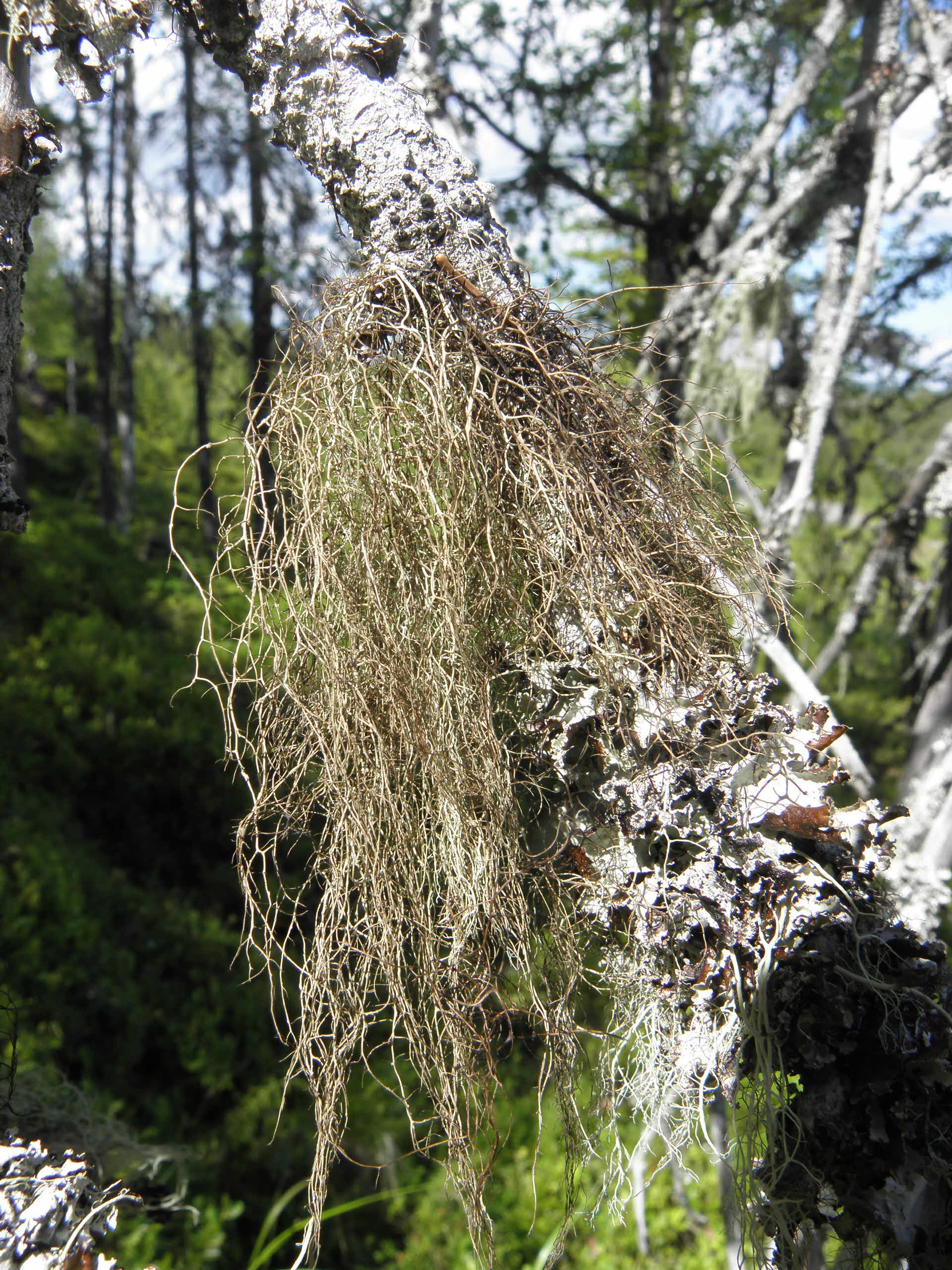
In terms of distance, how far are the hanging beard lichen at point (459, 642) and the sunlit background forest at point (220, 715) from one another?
0.19 m

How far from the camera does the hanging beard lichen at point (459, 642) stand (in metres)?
1.10

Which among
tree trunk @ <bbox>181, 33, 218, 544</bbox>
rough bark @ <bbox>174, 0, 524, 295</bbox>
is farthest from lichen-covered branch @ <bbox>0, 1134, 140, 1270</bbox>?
tree trunk @ <bbox>181, 33, 218, 544</bbox>

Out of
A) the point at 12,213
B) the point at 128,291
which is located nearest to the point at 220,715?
the point at 12,213

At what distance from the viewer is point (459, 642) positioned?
1.10m

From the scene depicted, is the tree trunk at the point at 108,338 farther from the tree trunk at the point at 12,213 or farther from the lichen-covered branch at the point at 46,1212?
the lichen-covered branch at the point at 46,1212

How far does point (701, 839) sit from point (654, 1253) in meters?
3.80

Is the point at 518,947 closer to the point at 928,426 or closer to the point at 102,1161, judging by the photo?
the point at 102,1161

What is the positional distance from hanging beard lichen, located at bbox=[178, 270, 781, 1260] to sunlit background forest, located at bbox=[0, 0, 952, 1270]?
7.3 inches

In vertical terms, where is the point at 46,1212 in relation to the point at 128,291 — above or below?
below

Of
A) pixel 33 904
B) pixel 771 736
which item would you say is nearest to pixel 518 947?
pixel 771 736

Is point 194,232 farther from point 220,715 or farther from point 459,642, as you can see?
point 459,642

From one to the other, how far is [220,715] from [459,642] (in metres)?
5.52

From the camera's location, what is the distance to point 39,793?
4.81 metres

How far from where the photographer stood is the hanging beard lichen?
110 centimetres
